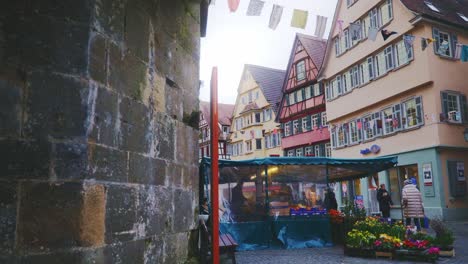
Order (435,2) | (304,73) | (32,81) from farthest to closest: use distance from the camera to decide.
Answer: (304,73), (435,2), (32,81)

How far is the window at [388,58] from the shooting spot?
22.0m

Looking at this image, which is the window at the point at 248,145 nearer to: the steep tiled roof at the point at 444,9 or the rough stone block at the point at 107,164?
the steep tiled roof at the point at 444,9

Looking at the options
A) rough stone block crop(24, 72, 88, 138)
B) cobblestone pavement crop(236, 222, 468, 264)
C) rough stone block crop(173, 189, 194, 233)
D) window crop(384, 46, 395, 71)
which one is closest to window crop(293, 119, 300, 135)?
window crop(384, 46, 395, 71)

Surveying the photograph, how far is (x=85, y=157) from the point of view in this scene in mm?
2734

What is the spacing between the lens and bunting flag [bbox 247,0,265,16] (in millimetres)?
9633

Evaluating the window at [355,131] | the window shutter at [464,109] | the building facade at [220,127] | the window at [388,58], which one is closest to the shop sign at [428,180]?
the window shutter at [464,109]

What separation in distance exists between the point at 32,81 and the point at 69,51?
302mm

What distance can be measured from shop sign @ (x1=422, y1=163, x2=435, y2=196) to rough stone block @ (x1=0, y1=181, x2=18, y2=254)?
19.6 m

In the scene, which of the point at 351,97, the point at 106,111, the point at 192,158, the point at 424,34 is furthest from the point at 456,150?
the point at 106,111

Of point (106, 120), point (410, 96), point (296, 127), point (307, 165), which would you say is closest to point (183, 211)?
point (106, 120)

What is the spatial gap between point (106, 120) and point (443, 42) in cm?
1989

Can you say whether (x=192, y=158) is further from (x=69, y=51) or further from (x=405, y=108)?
(x=405, y=108)

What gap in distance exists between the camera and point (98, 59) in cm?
291

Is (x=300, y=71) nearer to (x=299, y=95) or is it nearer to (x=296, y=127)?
(x=299, y=95)
